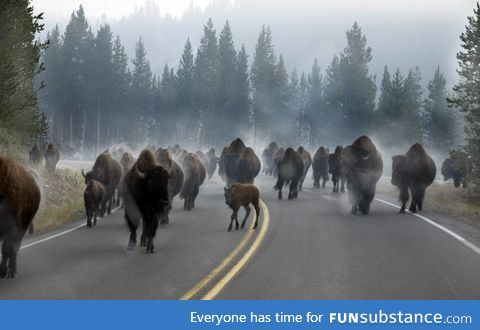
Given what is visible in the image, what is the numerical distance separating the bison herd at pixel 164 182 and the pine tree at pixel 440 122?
5851cm

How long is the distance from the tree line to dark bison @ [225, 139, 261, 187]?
48.8 meters

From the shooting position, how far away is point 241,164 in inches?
953

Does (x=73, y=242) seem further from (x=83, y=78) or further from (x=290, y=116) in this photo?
(x=290, y=116)

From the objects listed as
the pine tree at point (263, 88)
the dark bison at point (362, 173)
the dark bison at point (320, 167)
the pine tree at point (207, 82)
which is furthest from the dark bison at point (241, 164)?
the pine tree at point (263, 88)

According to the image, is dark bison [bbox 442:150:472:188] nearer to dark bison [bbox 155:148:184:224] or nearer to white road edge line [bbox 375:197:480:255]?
white road edge line [bbox 375:197:480:255]

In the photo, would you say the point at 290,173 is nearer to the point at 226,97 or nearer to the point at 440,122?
the point at 226,97

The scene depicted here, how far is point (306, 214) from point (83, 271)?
1003cm

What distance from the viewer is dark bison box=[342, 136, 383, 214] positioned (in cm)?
1909

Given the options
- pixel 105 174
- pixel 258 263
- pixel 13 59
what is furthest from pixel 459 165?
pixel 258 263

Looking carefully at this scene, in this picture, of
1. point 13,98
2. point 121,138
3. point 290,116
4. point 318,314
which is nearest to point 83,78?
point 121,138

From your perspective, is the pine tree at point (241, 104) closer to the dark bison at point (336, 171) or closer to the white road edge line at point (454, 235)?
the dark bison at point (336, 171)

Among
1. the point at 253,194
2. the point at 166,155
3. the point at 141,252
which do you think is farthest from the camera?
the point at 166,155

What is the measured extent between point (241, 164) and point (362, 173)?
238 inches

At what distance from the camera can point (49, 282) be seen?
880 centimetres
